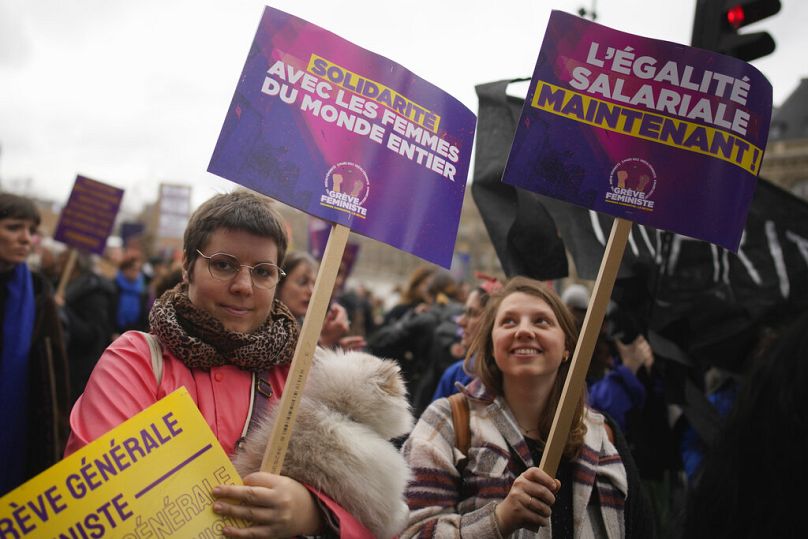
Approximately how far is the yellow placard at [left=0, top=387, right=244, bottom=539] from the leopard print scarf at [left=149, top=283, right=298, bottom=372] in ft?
0.73

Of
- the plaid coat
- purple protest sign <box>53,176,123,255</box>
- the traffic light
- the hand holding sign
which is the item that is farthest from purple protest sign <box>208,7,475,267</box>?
purple protest sign <box>53,176,123,255</box>

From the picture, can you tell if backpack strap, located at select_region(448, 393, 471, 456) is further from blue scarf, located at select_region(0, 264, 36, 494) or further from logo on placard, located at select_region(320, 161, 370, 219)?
blue scarf, located at select_region(0, 264, 36, 494)

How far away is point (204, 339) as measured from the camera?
178cm

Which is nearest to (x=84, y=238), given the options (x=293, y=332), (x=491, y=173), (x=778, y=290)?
(x=491, y=173)

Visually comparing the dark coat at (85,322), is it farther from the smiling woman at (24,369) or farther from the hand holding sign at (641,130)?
the hand holding sign at (641,130)

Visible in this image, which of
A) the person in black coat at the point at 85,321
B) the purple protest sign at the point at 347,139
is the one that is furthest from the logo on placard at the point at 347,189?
A: the person in black coat at the point at 85,321

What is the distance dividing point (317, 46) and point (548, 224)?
6.34 ft

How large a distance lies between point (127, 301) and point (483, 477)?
5.86 metres

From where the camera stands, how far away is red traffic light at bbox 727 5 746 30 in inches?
167

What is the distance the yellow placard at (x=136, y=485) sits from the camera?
132cm

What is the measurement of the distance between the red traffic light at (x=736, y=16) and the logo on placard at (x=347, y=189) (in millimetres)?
3549

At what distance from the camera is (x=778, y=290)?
381cm

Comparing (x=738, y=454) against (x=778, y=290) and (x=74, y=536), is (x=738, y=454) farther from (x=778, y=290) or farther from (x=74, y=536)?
(x=778, y=290)

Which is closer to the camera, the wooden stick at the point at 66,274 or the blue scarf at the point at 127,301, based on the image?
the wooden stick at the point at 66,274
